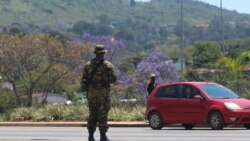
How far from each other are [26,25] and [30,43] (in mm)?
146577

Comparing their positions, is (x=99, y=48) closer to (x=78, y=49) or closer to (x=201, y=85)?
(x=201, y=85)

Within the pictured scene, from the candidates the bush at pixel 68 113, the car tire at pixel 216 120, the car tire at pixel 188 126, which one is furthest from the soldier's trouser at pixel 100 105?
the bush at pixel 68 113

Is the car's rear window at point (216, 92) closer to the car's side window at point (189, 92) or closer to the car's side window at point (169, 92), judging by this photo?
the car's side window at point (189, 92)

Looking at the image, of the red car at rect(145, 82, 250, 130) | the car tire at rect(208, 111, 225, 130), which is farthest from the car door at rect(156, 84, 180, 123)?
the car tire at rect(208, 111, 225, 130)

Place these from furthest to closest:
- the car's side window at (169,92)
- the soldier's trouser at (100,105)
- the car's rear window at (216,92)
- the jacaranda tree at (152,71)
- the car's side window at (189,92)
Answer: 1. the jacaranda tree at (152,71)
2. the car's side window at (169,92)
3. the car's side window at (189,92)
4. the car's rear window at (216,92)
5. the soldier's trouser at (100,105)

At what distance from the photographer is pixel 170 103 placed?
22844 mm

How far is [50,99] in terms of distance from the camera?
276 feet

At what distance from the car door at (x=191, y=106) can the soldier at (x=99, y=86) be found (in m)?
8.81

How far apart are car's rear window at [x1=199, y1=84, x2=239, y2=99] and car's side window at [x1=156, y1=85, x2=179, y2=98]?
0.95 metres

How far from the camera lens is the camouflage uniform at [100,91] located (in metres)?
13.2

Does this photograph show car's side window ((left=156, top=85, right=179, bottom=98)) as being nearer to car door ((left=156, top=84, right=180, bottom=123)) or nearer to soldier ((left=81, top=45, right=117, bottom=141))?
car door ((left=156, top=84, right=180, bottom=123))

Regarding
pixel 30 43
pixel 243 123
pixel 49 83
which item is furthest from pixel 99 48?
pixel 49 83

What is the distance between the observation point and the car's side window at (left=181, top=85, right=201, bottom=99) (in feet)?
73.3

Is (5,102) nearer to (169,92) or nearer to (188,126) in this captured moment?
(169,92)
